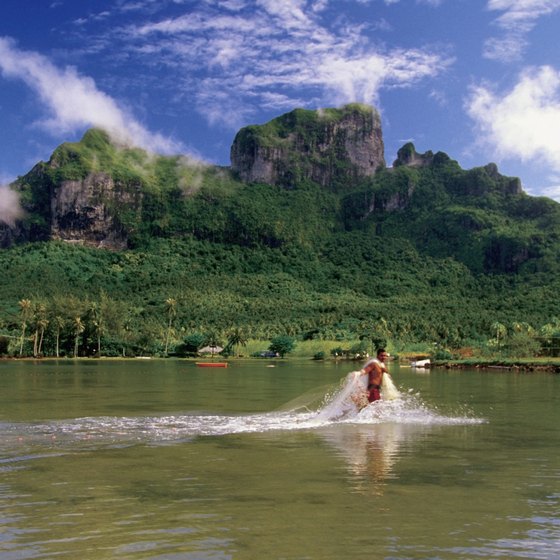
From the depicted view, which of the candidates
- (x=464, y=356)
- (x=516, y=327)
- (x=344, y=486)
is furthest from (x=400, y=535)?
(x=516, y=327)

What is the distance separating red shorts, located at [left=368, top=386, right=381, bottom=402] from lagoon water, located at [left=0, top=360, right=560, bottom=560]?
0.34 metres

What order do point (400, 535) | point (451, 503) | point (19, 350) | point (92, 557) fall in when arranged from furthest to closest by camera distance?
point (19, 350) → point (451, 503) → point (400, 535) → point (92, 557)

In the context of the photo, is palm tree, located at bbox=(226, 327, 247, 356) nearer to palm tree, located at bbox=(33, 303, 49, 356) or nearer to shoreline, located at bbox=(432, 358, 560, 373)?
palm tree, located at bbox=(33, 303, 49, 356)

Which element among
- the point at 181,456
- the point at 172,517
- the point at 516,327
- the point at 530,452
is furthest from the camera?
the point at 516,327

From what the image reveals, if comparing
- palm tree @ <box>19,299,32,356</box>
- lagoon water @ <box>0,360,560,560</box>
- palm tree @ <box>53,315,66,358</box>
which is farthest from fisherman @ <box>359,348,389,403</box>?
palm tree @ <box>19,299,32,356</box>

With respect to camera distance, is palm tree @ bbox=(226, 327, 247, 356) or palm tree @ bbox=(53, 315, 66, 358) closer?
palm tree @ bbox=(53, 315, 66, 358)

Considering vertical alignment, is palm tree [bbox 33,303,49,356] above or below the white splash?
above

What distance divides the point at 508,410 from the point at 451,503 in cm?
1878

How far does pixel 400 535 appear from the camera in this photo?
8859 millimetres

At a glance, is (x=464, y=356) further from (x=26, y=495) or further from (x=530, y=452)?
(x=26, y=495)

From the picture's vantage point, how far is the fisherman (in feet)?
72.5

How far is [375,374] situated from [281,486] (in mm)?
10622

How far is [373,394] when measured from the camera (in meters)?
22.5

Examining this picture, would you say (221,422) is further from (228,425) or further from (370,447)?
(370,447)
